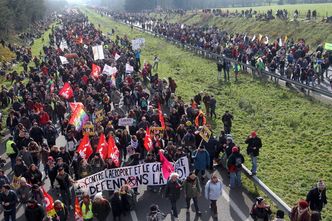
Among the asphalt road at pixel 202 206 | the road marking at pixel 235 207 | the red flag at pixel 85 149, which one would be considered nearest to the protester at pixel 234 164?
the asphalt road at pixel 202 206

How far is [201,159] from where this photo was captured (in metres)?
14.3

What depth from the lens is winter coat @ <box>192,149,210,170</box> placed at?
1423cm

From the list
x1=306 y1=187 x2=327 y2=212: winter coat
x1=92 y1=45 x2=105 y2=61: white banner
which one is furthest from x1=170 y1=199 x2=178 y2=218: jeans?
x1=92 y1=45 x2=105 y2=61: white banner

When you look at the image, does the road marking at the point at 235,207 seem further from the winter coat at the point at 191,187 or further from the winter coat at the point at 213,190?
the winter coat at the point at 191,187

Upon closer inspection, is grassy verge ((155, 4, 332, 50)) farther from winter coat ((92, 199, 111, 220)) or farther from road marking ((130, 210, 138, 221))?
winter coat ((92, 199, 111, 220))

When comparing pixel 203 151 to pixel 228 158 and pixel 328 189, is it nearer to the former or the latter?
pixel 228 158

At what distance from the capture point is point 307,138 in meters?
19.4

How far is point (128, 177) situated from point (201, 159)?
250 cm

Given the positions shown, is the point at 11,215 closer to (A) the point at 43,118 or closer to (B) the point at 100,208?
(B) the point at 100,208

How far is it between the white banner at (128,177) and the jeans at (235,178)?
5.35 ft

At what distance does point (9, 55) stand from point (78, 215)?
42793 mm

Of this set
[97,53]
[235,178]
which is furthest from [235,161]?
[97,53]

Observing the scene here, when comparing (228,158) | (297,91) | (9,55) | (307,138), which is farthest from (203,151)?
(9,55)

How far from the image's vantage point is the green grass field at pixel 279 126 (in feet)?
49.9
